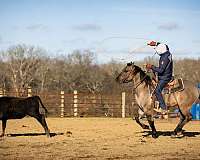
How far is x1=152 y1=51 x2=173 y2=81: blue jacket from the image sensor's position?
11.8 meters

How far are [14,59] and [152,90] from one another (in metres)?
58.2

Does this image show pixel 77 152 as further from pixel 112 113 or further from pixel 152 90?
pixel 112 113

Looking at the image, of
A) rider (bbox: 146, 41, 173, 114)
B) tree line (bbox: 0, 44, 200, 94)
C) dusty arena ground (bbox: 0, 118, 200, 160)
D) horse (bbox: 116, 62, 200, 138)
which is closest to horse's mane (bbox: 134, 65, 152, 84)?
horse (bbox: 116, 62, 200, 138)

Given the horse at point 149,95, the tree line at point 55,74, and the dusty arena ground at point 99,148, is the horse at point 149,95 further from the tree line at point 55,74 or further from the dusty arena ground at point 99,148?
the tree line at point 55,74

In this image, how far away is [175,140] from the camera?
11.5 m

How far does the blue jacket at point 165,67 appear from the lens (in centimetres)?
1175

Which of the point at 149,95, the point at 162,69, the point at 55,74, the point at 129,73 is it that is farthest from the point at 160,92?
the point at 55,74

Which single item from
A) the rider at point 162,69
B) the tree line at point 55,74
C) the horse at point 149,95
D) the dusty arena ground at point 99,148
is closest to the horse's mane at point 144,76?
the horse at point 149,95

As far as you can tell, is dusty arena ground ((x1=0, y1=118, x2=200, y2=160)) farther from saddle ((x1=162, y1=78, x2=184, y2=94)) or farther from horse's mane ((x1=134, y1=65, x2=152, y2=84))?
horse's mane ((x1=134, y1=65, x2=152, y2=84))

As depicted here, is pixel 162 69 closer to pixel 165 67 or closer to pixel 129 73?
pixel 165 67

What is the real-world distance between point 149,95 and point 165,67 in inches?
36.3

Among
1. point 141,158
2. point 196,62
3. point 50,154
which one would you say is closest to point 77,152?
point 50,154

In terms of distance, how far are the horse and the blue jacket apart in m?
0.48

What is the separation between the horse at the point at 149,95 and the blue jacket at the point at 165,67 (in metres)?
0.48
